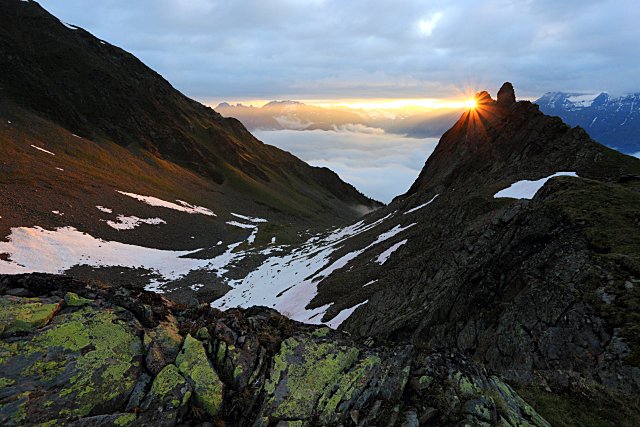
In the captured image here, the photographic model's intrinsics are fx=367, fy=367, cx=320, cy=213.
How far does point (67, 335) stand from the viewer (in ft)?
31.1

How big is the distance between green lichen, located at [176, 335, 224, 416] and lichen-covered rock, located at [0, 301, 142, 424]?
3.84 feet

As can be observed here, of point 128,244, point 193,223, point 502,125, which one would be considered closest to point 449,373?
point 502,125

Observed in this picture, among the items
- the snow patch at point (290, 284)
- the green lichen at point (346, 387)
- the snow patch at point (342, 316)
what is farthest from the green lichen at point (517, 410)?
the snow patch at point (290, 284)

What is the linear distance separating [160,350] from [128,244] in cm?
7140

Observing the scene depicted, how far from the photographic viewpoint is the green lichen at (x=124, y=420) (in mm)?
8391

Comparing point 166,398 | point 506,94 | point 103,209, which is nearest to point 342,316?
point 166,398

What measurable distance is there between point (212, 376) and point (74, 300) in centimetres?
453

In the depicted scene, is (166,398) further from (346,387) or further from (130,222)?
(130,222)

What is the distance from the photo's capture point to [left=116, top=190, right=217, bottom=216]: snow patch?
320ft

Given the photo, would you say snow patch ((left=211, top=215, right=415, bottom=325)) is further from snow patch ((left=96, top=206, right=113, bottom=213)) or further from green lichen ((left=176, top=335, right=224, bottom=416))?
snow patch ((left=96, top=206, right=113, bottom=213))

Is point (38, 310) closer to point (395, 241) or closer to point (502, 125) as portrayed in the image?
point (395, 241)

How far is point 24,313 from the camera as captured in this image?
9.51 meters

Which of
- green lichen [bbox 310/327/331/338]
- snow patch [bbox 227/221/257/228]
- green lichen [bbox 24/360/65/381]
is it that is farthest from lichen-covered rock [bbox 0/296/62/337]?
snow patch [bbox 227/221/257/228]

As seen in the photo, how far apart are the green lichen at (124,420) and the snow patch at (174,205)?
97.0 meters
